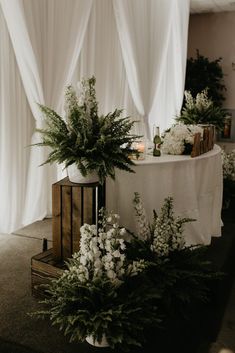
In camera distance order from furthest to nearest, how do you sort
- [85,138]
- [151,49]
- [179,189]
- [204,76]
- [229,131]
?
[229,131], [204,76], [151,49], [179,189], [85,138]

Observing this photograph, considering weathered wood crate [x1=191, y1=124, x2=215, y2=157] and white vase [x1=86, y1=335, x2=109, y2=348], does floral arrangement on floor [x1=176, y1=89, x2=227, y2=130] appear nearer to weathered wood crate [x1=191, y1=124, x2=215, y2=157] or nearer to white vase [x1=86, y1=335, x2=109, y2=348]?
weathered wood crate [x1=191, y1=124, x2=215, y2=157]

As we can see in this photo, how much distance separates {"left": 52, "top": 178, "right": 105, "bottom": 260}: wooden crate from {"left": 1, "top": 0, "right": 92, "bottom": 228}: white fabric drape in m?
1.41

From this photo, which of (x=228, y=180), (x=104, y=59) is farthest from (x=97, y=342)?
(x=104, y=59)

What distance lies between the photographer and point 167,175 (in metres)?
3.11

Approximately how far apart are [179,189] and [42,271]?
1.34 meters

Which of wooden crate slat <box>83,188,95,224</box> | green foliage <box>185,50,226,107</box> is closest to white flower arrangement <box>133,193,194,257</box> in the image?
wooden crate slat <box>83,188,95,224</box>

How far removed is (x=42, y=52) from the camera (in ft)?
11.8

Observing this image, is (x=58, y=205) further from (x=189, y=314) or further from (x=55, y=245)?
(x=189, y=314)

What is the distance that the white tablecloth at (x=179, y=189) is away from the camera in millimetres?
2984

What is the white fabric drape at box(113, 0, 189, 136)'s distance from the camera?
4887 millimetres

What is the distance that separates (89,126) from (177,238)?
38.8 inches

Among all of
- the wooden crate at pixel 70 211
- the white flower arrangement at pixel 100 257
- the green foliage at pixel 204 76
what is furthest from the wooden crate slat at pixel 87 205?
the green foliage at pixel 204 76

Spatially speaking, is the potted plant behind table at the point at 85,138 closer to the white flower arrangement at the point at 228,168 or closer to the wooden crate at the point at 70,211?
the wooden crate at the point at 70,211

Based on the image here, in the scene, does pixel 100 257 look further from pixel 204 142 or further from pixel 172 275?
pixel 204 142
